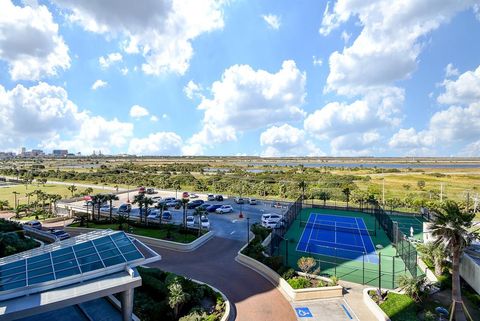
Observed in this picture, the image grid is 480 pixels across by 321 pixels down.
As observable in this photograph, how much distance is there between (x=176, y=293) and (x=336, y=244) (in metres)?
23.5

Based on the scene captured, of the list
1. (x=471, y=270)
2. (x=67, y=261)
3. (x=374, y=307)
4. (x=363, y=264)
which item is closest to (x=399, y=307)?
(x=374, y=307)

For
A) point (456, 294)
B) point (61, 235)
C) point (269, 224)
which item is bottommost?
point (61, 235)

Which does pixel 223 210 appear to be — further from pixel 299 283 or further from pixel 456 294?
pixel 456 294

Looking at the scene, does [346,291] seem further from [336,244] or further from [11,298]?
[11,298]

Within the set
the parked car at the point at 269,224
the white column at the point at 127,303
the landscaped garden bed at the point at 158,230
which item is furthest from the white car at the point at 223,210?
the white column at the point at 127,303

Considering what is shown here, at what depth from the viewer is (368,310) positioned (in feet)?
66.4

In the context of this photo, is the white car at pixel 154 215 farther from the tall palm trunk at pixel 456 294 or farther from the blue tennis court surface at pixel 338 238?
the tall palm trunk at pixel 456 294

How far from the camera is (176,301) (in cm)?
1864

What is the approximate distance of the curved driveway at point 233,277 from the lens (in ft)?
65.4

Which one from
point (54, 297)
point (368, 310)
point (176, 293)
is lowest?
point (368, 310)

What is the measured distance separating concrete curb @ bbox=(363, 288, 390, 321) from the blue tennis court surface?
9.65 meters

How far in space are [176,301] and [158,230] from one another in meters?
22.5

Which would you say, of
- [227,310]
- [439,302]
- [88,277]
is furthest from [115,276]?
[439,302]

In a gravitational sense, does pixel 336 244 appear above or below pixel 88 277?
below
